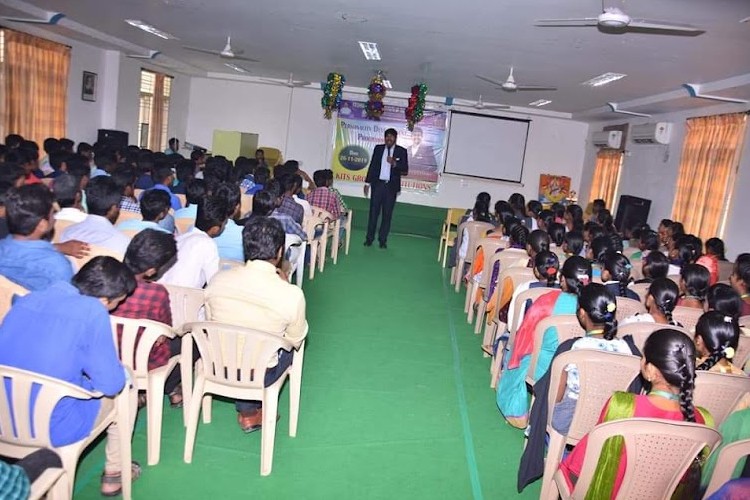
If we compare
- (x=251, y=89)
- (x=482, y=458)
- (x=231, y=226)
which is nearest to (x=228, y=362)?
(x=482, y=458)

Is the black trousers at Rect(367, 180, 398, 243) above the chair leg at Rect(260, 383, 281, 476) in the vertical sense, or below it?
above

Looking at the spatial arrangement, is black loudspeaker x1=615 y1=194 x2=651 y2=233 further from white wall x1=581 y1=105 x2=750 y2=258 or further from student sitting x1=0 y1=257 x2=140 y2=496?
student sitting x1=0 y1=257 x2=140 y2=496

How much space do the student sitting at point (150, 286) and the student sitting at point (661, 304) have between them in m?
2.37

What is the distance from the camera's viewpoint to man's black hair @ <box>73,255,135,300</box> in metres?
2.13

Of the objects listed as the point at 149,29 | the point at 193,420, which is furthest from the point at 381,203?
the point at 193,420

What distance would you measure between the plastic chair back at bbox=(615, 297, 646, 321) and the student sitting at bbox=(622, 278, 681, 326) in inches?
11.3

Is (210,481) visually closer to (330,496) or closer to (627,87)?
(330,496)

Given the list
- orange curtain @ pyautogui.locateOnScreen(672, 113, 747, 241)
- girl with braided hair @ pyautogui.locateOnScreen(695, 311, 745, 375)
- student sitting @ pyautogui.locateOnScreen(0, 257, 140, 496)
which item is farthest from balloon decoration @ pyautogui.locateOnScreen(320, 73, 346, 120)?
student sitting @ pyautogui.locateOnScreen(0, 257, 140, 496)

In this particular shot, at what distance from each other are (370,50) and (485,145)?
20.6 feet

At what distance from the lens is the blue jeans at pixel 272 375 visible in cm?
279

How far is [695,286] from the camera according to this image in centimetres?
395

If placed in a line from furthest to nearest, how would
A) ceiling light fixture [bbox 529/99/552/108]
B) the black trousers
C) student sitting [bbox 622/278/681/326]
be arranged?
ceiling light fixture [bbox 529/99/552/108] < the black trousers < student sitting [bbox 622/278/681/326]

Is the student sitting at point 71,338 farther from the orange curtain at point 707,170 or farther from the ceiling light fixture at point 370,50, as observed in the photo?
the orange curtain at point 707,170

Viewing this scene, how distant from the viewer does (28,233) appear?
9.20 ft
